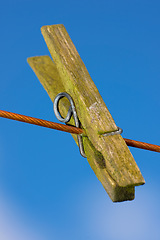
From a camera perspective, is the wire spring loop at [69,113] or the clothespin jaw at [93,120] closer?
the clothespin jaw at [93,120]

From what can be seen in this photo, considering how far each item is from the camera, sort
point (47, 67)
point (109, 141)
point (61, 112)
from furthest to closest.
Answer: point (47, 67), point (61, 112), point (109, 141)

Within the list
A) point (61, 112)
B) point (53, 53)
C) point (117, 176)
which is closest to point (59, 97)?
point (61, 112)

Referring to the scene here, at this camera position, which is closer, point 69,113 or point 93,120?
point 93,120

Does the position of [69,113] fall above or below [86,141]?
above

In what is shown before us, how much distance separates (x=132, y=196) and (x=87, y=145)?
0.30 metres

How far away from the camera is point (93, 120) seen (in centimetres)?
193

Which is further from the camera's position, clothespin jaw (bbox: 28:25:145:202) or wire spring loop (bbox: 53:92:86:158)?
wire spring loop (bbox: 53:92:86:158)

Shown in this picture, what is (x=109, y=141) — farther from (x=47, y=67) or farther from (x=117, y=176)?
(x=47, y=67)

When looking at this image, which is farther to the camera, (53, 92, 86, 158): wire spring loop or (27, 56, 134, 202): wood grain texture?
(53, 92, 86, 158): wire spring loop

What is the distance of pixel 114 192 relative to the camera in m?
1.77

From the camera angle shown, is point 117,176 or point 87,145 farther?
point 87,145

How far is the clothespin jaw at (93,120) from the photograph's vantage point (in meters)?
1.79

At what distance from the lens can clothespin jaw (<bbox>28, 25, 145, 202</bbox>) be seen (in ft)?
5.86

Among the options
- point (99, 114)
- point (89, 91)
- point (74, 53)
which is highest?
point (74, 53)
